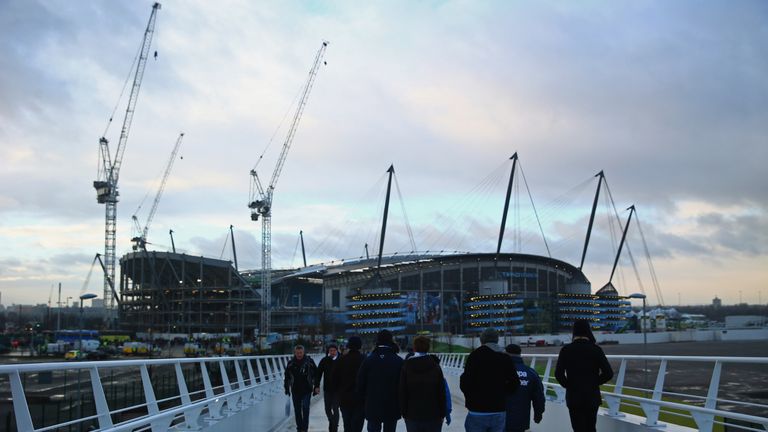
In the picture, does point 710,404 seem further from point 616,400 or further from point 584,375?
point 616,400

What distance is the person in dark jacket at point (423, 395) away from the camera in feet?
30.4

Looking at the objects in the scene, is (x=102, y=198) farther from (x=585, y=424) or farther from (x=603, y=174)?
(x=585, y=424)

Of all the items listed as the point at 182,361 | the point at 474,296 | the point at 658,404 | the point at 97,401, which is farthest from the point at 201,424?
the point at 474,296

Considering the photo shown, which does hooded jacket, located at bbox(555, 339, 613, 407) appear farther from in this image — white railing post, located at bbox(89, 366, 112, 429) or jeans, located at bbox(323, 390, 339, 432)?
white railing post, located at bbox(89, 366, 112, 429)

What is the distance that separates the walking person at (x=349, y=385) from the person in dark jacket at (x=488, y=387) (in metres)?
3.54

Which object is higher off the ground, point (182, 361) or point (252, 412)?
point (182, 361)

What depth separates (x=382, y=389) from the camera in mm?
10438

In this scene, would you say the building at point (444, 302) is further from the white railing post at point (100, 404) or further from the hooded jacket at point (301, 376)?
the white railing post at point (100, 404)

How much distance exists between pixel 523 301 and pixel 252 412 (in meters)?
178

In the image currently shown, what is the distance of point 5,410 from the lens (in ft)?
22.9

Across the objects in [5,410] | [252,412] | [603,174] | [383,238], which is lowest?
[252,412]

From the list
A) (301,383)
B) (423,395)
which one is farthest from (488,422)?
(301,383)

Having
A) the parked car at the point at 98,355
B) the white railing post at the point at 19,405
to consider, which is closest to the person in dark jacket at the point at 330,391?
the white railing post at the point at 19,405

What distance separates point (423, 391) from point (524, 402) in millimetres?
2128
